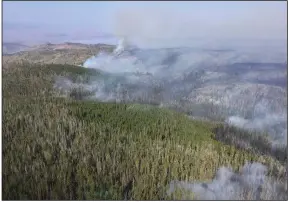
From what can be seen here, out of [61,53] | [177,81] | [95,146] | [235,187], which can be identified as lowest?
[235,187]

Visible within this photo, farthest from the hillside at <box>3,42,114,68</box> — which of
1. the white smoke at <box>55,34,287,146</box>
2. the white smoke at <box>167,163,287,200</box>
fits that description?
the white smoke at <box>167,163,287,200</box>

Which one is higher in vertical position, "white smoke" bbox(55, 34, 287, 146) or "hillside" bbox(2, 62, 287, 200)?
"white smoke" bbox(55, 34, 287, 146)

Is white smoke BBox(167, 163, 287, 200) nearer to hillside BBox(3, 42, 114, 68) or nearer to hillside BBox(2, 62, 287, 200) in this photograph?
hillside BBox(2, 62, 287, 200)

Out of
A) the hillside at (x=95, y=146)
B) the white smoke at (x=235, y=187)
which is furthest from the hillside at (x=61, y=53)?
the white smoke at (x=235, y=187)

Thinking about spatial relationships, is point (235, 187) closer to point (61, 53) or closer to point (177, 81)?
point (177, 81)

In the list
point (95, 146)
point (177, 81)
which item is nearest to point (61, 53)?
point (95, 146)

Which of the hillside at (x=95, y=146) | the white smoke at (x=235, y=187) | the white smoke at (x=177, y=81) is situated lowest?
the white smoke at (x=235, y=187)

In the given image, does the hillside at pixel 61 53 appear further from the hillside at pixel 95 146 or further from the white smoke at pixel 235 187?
the white smoke at pixel 235 187
